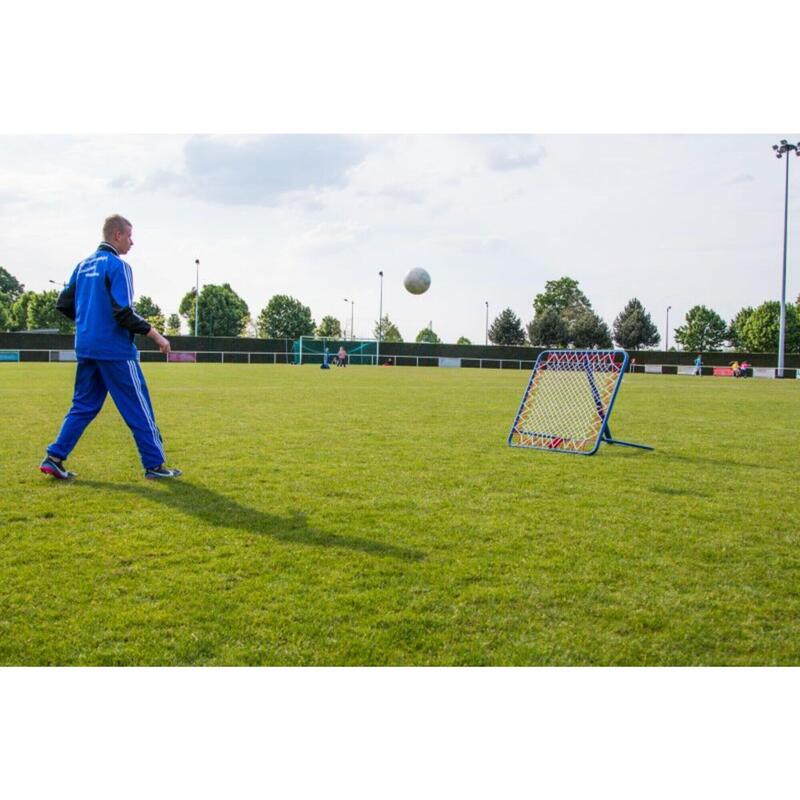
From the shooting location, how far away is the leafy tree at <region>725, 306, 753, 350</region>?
298 ft

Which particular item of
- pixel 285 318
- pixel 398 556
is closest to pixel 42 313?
pixel 285 318

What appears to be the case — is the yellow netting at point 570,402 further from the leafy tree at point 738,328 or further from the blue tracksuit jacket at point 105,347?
the leafy tree at point 738,328

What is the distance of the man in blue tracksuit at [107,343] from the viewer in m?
6.20

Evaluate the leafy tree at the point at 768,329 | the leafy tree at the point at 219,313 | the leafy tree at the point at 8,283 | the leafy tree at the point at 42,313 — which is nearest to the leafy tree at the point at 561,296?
the leafy tree at the point at 768,329

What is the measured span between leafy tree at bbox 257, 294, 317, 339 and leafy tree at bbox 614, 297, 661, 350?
47.1 meters

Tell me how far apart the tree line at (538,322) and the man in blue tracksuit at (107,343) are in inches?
2660

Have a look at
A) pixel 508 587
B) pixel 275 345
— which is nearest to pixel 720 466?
pixel 508 587

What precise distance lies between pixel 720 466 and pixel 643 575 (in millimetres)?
4520

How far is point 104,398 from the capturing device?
641cm

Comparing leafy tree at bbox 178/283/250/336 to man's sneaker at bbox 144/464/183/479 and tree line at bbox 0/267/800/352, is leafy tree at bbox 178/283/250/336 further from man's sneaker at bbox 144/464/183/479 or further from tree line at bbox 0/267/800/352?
man's sneaker at bbox 144/464/183/479

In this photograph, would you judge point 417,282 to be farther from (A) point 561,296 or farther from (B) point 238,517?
(A) point 561,296

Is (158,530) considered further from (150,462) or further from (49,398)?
(49,398)

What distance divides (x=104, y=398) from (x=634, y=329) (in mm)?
88038

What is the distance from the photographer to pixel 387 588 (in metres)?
3.77
